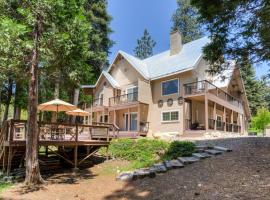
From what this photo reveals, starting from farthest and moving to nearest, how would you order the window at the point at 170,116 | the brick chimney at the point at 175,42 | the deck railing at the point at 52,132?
the brick chimney at the point at 175,42 → the window at the point at 170,116 → the deck railing at the point at 52,132

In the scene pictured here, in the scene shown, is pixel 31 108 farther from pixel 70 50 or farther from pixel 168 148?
pixel 168 148

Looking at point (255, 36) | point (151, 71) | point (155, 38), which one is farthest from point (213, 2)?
point (155, 38)

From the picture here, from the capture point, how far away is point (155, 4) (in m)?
31.8

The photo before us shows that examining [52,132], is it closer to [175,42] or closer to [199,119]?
[199,119]

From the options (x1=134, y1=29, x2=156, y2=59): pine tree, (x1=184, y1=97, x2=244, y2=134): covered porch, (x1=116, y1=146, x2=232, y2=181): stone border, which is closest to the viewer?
(x1=116, y1=146, x2=232, y2=181): stone border

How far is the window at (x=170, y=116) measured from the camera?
21.3 metres

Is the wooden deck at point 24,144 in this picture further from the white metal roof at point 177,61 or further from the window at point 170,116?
the white metal roof at point 177,61

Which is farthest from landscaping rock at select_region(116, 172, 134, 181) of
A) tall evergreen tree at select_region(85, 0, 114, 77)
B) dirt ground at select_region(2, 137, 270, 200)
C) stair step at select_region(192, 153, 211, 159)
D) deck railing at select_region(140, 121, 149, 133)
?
tall evergreen tree at select_region(85, 0, 114, 77)

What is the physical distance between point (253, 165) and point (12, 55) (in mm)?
9403

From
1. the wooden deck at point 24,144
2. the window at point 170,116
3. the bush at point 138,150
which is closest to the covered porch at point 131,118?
the window at point 170,116

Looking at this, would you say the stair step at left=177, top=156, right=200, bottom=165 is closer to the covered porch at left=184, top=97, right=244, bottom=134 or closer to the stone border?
the stone border

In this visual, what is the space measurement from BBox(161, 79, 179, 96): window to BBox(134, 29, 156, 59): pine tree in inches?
1030

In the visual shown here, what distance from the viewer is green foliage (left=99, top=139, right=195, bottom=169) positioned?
12.3 m

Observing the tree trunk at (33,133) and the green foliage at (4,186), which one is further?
the tree trunk at (33,133)
